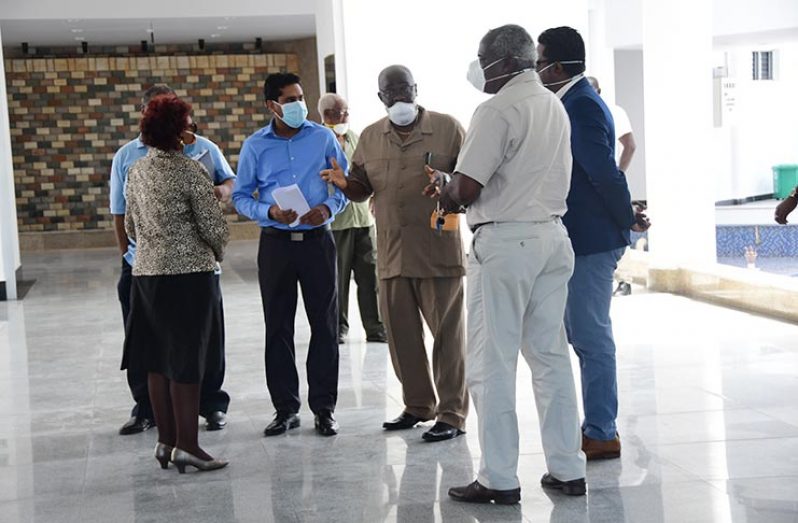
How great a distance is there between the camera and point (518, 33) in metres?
4.28

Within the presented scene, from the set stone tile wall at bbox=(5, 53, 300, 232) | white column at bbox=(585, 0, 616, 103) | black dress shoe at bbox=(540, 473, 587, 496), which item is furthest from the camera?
stone tile wall at bbox=(5, 53, 300, 232)

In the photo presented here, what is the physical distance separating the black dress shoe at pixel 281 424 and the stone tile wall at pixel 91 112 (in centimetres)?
1383

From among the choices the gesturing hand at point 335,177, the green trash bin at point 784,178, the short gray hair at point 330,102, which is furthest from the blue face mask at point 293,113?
the green trash bin at point 784,178

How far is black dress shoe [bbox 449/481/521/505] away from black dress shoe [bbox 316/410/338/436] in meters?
1.32

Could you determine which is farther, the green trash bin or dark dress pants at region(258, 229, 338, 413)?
the green trash bin

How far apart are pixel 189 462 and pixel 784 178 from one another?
1968cm

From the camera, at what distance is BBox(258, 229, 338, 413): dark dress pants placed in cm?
557

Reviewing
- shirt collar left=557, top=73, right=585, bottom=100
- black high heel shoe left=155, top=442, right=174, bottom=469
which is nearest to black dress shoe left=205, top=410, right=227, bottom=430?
black high heel shoe left=155, top=442, right=174, bottom=469

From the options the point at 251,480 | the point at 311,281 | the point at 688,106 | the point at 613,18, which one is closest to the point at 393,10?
the point at 688,106

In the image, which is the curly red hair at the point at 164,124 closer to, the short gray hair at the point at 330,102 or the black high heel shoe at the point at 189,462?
the black high heel shoe at the point at 189,462

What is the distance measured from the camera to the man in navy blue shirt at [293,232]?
18.2ft

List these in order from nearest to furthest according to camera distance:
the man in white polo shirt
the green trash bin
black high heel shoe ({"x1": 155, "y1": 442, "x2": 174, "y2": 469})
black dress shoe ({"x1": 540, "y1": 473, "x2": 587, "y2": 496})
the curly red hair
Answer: the man in white polo shirt < black dress shoe ({"x1": 540, "y1": 473, "x2": 587, "y2": 496}) < the curly red hair < black high heel shoe ({"x1": 155, "y1": 442, "x2": 174, "y2": 469}) < the green trash bin

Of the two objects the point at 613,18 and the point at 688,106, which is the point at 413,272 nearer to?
the point at 688,106

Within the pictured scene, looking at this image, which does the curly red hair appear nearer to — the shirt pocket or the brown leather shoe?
the shirt pocket
